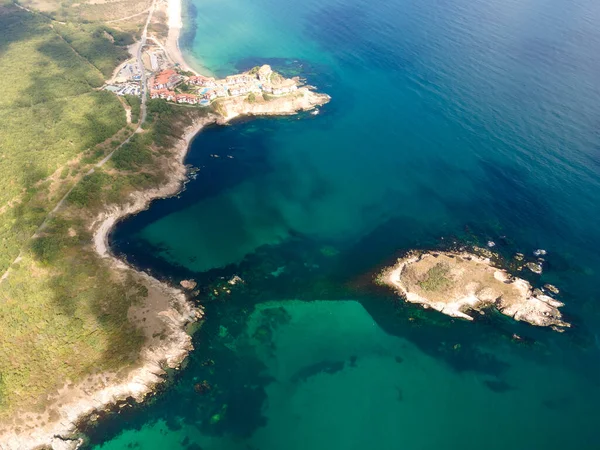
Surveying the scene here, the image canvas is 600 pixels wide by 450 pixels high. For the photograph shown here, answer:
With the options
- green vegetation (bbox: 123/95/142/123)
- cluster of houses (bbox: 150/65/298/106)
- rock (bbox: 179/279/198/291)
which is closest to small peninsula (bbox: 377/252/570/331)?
rock (bbox: 179/279/198/291)

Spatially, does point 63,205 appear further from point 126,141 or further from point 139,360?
point 139,360

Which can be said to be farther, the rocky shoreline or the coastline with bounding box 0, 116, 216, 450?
the rocky shoreline

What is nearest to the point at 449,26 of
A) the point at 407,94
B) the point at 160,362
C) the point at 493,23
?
the point at 493,23

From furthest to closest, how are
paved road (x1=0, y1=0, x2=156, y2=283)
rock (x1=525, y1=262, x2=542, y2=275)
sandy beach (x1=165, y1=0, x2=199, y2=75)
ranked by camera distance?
sandy beach (x1=165, y1=0, x2=199, y2=75) < paved road (x1=0, y1=0, x2=156, y2=283) < rock (x1=525, y1=262, x2=542, y2=275)

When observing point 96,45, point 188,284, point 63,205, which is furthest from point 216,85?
point 188,284

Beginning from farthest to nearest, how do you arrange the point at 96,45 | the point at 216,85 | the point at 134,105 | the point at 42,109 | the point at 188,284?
the point at 96,45, the point at 216,85, the point at 134,105, the point at 42,109, the point at 188,284

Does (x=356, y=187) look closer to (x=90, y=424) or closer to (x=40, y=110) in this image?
(x=90, y=424)

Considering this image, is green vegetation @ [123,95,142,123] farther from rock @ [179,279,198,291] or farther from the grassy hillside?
rock @ [179,279,198,291]

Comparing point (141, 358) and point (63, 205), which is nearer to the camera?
point (141, 358)
